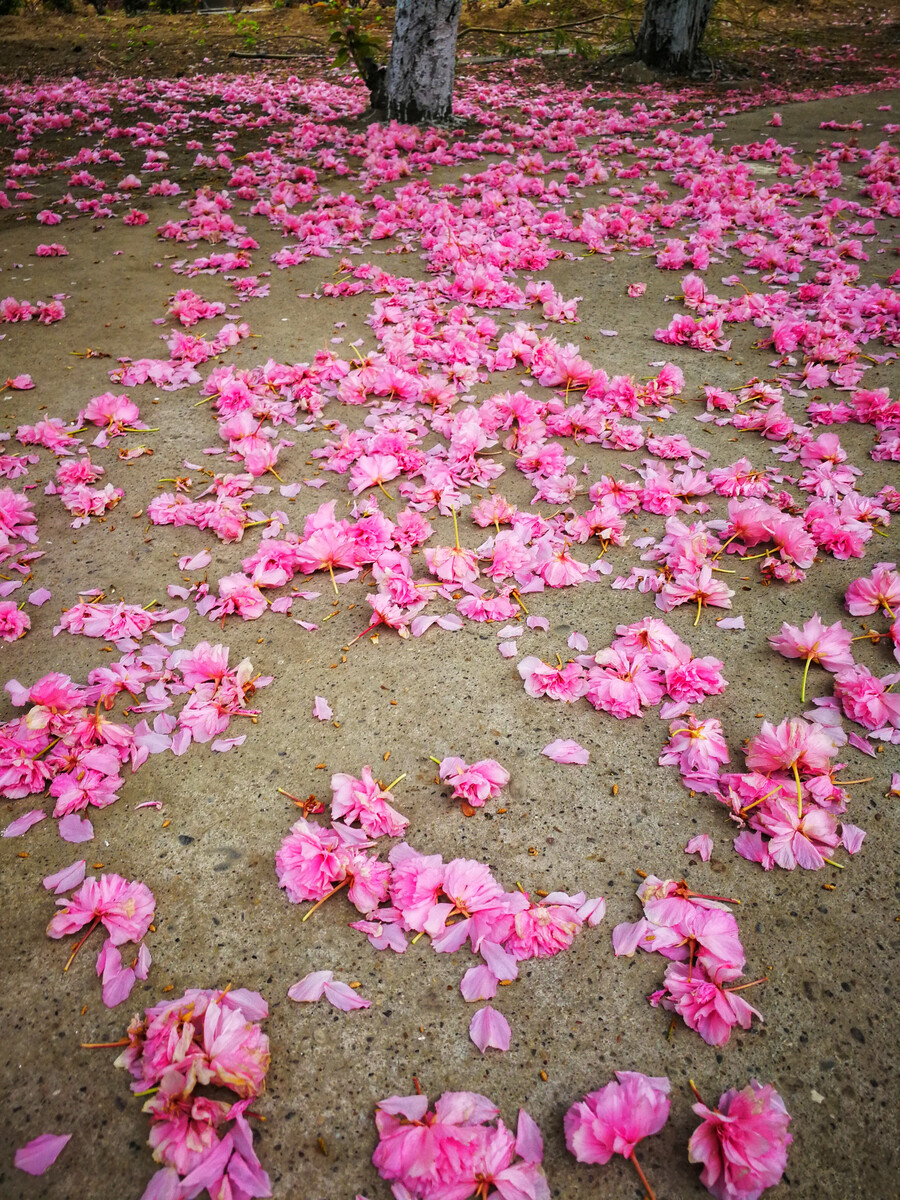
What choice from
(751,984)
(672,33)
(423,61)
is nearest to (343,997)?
(751,984)

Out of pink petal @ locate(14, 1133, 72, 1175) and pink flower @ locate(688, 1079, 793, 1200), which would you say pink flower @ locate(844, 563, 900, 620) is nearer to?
pink flower @ locate(688, 1079, 793, 1200)

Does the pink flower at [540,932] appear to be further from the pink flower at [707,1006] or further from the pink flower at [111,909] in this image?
the pink flower at [111,909]

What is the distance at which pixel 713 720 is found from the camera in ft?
5.61

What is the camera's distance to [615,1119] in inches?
44.6

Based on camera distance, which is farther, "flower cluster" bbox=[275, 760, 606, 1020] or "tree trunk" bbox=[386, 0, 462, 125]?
"tree trunk" bbox=[386, 0, 462, 125]

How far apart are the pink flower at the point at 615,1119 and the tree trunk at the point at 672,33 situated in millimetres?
11579

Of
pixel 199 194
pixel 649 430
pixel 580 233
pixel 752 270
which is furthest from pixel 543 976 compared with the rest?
pixel 199 194

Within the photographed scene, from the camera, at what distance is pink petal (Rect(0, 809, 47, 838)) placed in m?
1.61

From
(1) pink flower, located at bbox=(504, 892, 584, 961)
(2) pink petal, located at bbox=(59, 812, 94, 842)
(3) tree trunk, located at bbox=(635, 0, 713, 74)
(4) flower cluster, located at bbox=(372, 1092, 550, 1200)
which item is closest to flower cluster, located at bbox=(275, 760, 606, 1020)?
(1) pink flower, located at bbox=(504, 892, 584, 961)

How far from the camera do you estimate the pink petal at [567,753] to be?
5.73ft

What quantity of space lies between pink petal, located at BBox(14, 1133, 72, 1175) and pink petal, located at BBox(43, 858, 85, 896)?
47 centimetres

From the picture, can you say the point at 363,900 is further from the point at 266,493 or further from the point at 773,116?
the point at 773,116

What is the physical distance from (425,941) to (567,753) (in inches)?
22.6

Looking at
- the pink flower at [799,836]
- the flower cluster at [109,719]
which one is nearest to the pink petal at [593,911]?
the pink flower at [799,836]
